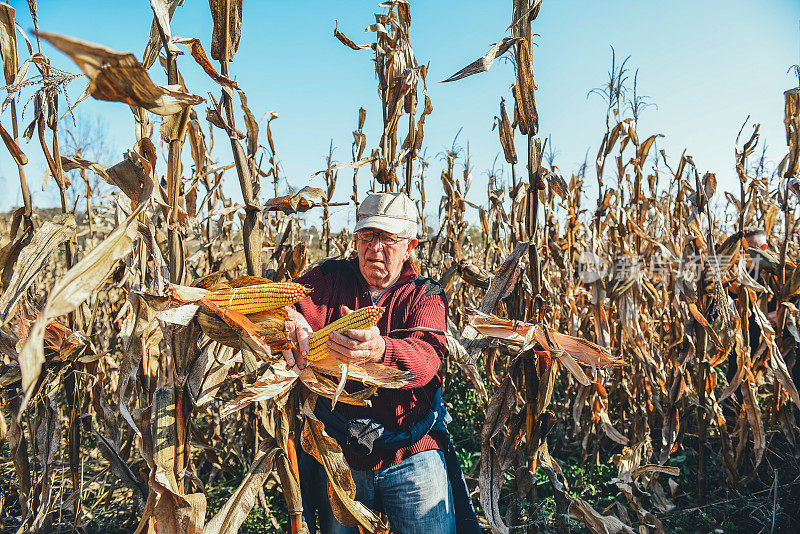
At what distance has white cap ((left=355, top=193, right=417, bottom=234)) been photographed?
1.80 m

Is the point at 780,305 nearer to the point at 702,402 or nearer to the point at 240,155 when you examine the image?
the point at 702,402

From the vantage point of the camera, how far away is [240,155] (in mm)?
1268

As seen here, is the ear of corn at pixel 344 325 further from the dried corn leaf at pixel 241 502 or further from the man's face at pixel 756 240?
the man's face at pixel 756 240

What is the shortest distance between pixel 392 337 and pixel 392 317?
10 centimetres

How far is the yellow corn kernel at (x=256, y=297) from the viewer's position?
110 centimetres

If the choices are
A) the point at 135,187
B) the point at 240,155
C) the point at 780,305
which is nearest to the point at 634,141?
the point at 780,305

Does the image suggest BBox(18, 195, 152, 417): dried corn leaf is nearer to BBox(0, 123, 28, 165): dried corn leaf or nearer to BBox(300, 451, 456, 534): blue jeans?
BBox(0, 123, 28, 165): dried corn leaf

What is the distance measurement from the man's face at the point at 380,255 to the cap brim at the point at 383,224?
0.03m

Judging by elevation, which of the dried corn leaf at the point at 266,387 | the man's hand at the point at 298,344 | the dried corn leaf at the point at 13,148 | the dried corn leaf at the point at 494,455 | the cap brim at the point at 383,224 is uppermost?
the dried corn leaf at the point at 13,148

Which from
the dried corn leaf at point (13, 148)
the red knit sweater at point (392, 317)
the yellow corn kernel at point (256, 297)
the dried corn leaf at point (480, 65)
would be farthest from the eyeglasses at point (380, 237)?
the dried corn leaf at point (13, 148)

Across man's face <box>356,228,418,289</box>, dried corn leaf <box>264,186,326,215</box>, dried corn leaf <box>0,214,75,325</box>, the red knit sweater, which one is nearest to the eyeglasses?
man's face <box>356,228,418,289</box>

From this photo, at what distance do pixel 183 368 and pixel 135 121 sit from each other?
36.6 inches

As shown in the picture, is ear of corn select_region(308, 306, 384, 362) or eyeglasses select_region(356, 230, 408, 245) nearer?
ear of corn select_region(308, 306, 384, 362)

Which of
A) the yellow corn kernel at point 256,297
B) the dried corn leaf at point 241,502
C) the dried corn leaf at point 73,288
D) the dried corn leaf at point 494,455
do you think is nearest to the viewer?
the dried corn leaf at point 73,288
